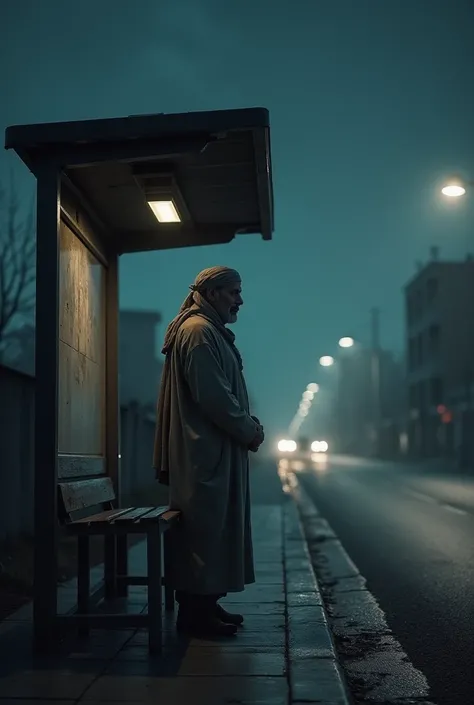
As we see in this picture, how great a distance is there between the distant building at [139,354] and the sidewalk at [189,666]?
67.6 metres

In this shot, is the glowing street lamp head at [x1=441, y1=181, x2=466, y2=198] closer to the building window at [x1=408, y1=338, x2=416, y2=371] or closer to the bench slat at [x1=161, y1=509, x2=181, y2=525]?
the bench slat at [x1=161, y1=509, x2=181, y2=525]

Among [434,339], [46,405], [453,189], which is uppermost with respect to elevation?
[434,339]

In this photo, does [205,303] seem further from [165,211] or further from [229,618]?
[229,618]

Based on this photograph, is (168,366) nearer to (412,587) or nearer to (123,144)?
(123,144)

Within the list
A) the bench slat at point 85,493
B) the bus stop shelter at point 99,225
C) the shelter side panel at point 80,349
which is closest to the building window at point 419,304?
the bus stop shelter at point 99,225

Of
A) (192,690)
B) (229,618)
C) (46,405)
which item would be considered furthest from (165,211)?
(192,690)

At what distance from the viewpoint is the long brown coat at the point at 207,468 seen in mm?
5672

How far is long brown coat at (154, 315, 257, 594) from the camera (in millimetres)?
5672

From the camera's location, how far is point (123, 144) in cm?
580

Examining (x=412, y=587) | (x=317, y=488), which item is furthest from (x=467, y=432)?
(x=412, y=587)

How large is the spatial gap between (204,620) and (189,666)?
33.6 inches

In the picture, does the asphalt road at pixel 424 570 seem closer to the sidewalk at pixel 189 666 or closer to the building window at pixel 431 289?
the sidewalk at pixel 189 666

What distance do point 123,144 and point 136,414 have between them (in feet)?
42.4

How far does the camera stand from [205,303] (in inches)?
246
